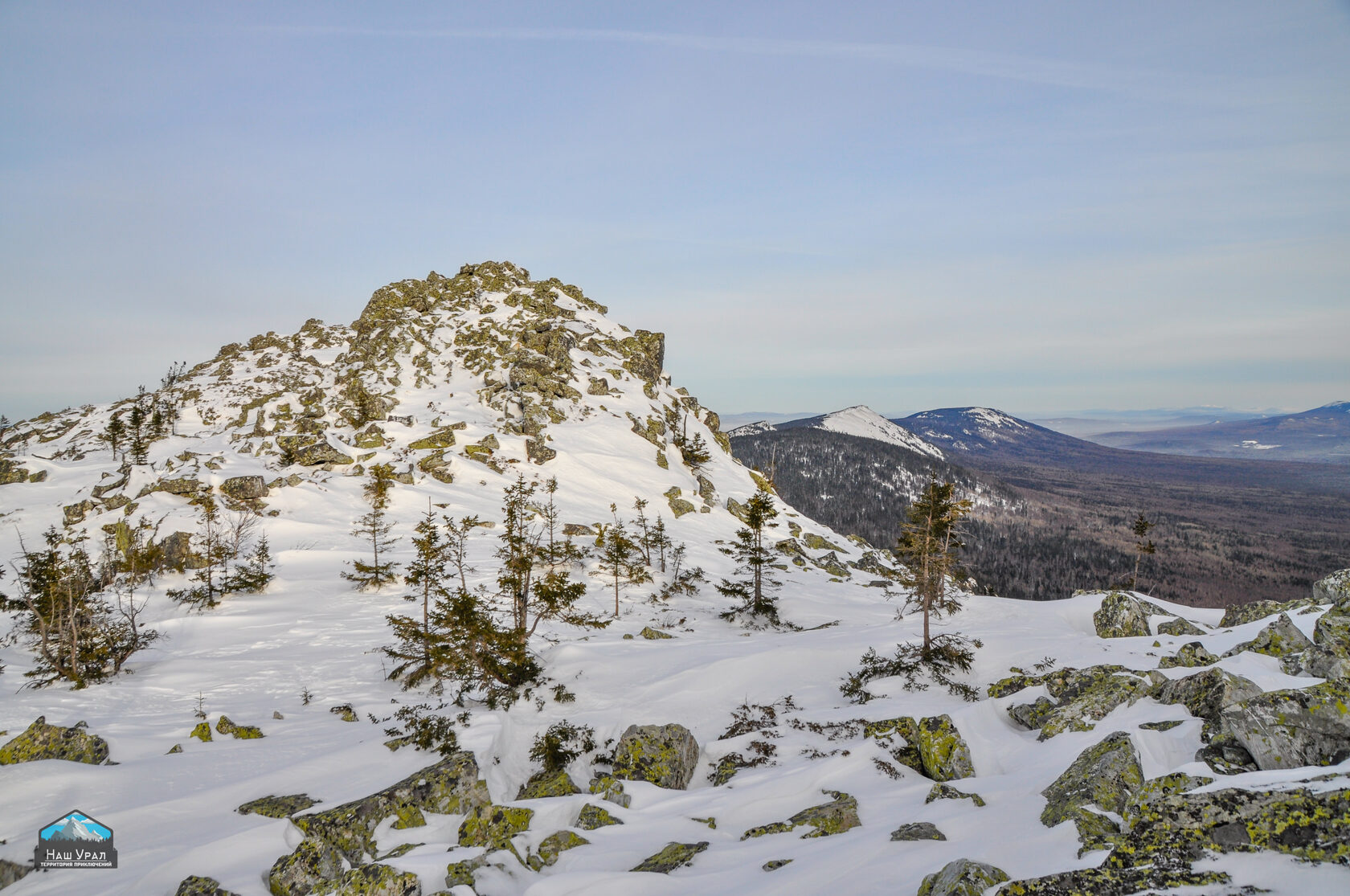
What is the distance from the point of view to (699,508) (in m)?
62.5

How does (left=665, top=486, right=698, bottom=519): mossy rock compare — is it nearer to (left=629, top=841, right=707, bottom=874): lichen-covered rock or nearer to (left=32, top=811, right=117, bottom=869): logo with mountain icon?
(left=629, top=841, right=707, bottom=874): lichen-covered rock

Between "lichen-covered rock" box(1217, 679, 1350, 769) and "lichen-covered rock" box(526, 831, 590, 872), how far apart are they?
1150 cm

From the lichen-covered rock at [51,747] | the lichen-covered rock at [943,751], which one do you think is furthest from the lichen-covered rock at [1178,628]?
the lichen-covered rock at [51,747]

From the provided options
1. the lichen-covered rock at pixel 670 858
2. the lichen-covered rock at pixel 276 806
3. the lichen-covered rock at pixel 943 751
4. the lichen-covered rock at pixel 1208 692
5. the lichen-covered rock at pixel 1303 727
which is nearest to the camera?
the lichen-covered rock at pixel 1303 727

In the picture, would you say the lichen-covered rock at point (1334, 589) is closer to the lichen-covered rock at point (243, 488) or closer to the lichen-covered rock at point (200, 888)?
the lichen-covered rock at point (200, 888)

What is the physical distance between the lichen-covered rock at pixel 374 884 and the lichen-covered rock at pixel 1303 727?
44.4 ft

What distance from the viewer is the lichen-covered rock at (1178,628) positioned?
22266 millimetres

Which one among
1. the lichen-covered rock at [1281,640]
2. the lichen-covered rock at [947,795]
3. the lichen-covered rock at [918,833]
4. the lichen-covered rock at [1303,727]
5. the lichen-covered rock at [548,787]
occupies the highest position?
the lichen-covered rock at [1303,727]

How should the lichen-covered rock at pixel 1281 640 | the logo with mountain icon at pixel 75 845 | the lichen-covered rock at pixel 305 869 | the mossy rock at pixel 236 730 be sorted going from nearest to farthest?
the lichen-covered rock at pixel 305 869, the logo with mountain icon at pixel 75 845, the lichen-covered rock at pixel 1281 640, the mossy rock at pixel 236 730

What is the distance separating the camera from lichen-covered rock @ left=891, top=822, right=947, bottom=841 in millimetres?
8344

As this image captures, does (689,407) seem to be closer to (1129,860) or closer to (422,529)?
(422,529)

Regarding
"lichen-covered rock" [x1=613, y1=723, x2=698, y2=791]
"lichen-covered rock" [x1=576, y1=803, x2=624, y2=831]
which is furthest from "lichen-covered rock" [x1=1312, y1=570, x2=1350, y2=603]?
"lichen-covered rock" [x1=576, y1=803, x2=624, y2=831]

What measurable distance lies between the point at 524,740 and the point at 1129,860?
15.3 m


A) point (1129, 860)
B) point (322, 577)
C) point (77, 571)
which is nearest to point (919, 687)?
point (1129, 860)
